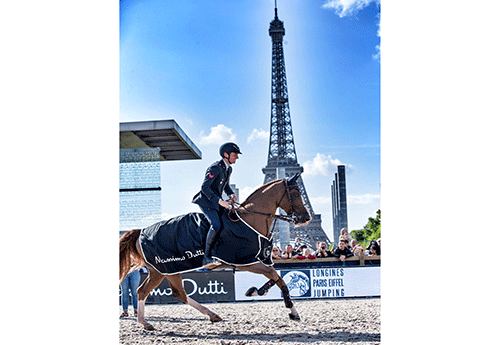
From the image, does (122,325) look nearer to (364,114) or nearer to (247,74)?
(247,74)

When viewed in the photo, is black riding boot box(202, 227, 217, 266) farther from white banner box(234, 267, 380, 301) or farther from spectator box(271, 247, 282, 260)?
white banner box(234, 267, 380, 301)

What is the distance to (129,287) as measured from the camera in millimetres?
5562

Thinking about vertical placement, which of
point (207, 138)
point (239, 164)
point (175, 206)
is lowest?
point (175, 206)

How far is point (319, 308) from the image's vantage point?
4.89 m

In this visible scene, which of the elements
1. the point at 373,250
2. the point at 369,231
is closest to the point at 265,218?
A: the point at 373,250

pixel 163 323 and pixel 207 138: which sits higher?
pixel 207 138

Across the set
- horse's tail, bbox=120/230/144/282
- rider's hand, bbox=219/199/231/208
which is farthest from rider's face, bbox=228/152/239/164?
horse's tail, bbox=120/230/144/282

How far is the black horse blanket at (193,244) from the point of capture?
4.30 m

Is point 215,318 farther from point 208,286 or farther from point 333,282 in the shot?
point 333,282

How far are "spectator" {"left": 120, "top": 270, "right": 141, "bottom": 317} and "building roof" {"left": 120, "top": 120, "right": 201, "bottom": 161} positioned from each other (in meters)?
1.57

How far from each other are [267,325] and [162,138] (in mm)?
2573

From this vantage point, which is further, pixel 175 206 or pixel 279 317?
pixel 175 206
